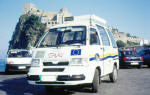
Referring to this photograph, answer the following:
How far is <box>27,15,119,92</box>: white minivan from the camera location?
541 centimetres

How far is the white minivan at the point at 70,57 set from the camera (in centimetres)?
541

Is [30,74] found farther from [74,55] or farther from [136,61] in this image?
[136,61]

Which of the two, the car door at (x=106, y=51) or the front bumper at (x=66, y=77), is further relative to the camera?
the car door at (x=106, y=51)

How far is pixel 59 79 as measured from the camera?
17.6 ft

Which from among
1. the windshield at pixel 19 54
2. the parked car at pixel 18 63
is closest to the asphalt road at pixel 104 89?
the parked car at pixel 18 63

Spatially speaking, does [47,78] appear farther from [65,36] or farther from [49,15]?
[49,15]

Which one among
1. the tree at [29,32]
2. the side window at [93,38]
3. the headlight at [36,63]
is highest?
the tree at [29,32]

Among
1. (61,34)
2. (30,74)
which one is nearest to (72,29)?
(61,34)

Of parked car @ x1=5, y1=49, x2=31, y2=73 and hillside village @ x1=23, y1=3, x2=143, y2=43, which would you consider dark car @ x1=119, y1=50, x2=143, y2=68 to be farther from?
hillside village @ x1=23, y1=3, x2=143, y2=43

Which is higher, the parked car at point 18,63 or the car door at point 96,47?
the car door at point 96,47

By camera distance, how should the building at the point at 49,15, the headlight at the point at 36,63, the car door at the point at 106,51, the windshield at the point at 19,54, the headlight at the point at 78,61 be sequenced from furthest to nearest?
the building at the point at 49,15, the windshield at the point at 19,54, the car door at the point at 106,51, the headlight at the point at 36,63, the headlight at the point at 78,61

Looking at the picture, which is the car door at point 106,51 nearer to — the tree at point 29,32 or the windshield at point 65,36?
the windshield at point 65,36

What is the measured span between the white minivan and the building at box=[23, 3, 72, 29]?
405 ft

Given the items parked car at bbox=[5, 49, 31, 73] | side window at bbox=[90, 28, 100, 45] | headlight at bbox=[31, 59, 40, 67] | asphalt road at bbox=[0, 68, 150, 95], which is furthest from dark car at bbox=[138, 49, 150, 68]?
headlight at bbox=[31, 59, 40, 67]
